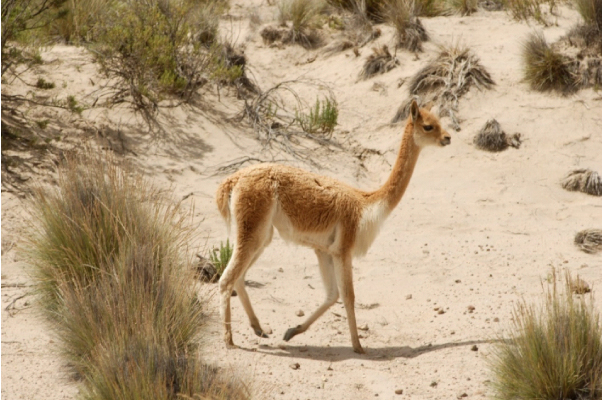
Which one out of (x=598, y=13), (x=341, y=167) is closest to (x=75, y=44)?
(x=341, y=167)

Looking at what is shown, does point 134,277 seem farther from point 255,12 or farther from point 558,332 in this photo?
point 255,12

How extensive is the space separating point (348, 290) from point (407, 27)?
785cm

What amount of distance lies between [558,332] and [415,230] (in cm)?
434

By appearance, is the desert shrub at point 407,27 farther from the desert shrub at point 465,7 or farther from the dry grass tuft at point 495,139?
the dry grass tuft at point 495,139

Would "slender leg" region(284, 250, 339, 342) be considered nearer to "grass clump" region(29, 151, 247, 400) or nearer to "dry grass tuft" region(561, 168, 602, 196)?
"grass clump" region(29, 151, 247, 400)

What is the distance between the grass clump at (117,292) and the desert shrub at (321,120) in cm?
552

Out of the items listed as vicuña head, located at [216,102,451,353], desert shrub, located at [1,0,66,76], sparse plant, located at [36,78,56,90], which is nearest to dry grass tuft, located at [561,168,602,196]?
vicuña head, located at [216,102,451,353]

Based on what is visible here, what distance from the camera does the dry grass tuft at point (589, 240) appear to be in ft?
27.1

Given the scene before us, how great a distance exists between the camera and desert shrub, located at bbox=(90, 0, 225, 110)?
1104 cm

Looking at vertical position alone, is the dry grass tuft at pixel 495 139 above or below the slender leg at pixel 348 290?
above

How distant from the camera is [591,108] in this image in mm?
11031

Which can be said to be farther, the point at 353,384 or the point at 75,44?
the point at 75,44

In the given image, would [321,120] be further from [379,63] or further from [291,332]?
[291,332]

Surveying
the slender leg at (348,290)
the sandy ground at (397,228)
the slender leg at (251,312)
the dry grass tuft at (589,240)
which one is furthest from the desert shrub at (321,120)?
the slender leg at (348,290)
